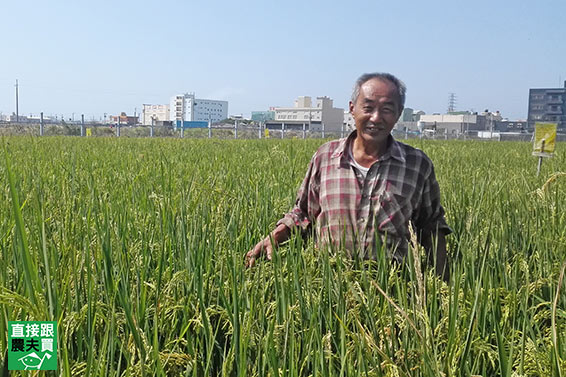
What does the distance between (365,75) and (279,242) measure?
2.21ft

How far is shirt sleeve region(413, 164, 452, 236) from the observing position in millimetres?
1999

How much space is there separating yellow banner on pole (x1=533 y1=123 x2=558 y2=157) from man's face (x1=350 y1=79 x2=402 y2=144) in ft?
12.0

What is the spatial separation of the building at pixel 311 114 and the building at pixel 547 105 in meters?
23.3

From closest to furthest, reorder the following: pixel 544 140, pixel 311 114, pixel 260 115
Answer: pixel 544 140, pixel 311 114, pixel 260 115

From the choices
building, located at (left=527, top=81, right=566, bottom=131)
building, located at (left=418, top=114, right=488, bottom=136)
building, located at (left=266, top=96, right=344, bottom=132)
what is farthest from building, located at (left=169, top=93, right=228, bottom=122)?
building, located at (left=527, top=81, right=566, bottom=131)

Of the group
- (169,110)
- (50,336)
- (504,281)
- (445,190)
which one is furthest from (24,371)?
(169,110)

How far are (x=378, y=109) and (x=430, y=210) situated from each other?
440 mm

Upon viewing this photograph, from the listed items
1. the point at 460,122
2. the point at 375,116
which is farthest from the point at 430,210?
the point at 460,122

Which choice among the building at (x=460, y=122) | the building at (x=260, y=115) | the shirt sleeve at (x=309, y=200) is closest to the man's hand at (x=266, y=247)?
the shirt sleeve at (x=309, y=200)

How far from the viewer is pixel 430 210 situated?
2014 millimetres

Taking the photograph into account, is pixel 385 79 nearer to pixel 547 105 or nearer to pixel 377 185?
pixel 377 185

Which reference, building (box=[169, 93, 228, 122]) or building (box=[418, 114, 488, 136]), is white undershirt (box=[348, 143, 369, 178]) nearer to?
building (box=[418, 114, 488, 136])

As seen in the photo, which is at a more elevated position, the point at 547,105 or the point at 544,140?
the point at 547,105

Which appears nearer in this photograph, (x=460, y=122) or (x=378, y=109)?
(x=378, y=109)
